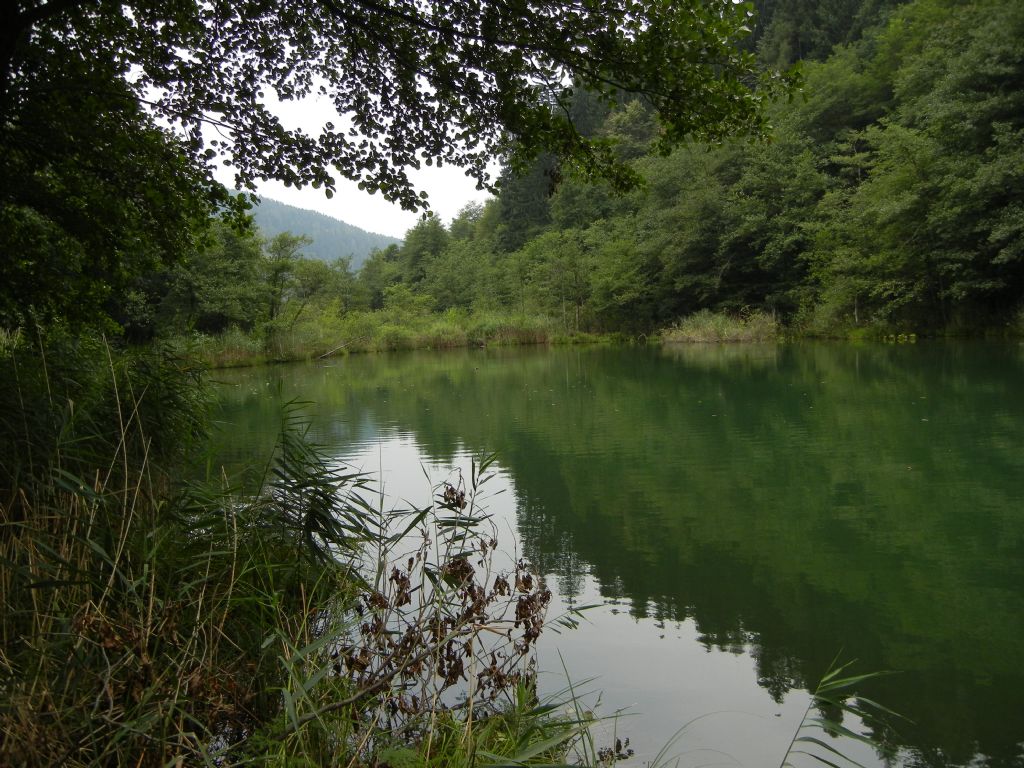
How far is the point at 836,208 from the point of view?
2855cm

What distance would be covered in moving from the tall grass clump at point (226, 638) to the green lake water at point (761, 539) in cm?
56

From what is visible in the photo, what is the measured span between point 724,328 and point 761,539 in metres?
27.0

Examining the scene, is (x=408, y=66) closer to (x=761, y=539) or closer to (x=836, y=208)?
(x=761, y=539)

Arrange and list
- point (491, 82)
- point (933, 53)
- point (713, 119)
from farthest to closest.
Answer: point (933, 53)
point (491, 82)
point (713, 119)

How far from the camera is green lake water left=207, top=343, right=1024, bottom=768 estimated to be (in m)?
2.99

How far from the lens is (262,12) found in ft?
18.3

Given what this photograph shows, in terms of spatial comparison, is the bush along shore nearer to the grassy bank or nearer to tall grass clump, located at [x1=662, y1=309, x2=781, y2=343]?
tall grass clump, located at [x1=662, y1=309, x2=781, y2=343]

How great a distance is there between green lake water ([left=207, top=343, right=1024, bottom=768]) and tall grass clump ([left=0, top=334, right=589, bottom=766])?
564 millimetres

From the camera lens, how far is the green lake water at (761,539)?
2.99 metres

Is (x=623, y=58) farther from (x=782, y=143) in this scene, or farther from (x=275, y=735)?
(x=782, y=143)

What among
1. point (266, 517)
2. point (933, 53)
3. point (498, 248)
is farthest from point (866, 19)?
point (266, 517)

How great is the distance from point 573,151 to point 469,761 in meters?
4.48

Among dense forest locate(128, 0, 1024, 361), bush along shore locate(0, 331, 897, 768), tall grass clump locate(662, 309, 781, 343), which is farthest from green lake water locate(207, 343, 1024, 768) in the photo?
tall grass clump locate(662, 309, 781, 343)

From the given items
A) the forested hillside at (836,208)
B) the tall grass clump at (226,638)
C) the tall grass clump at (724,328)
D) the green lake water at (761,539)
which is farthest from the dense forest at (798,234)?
the tall grass clump at (226,638)
